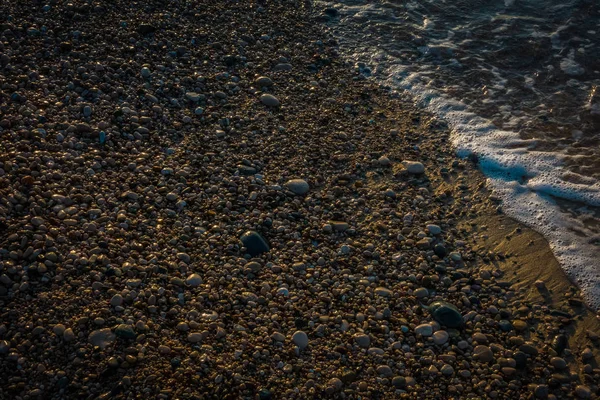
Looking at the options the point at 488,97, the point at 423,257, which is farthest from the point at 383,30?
the point at 423,257

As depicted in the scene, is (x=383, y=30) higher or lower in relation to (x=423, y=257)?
higher

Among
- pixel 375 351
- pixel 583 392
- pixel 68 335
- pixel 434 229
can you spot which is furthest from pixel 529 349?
pixel 68 335

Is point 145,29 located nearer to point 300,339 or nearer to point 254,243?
point 254,243

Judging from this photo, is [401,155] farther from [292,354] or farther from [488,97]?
[292,354]

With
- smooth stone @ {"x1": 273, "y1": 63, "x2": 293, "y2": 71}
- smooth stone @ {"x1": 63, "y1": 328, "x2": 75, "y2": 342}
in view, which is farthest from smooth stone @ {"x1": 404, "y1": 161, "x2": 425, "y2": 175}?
smooth stone @ {"x1": 63, "y1": 328, "x2": 75, "y2": 342}

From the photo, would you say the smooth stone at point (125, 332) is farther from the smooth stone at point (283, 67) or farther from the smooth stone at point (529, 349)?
the smooth stone at point (283, 67)

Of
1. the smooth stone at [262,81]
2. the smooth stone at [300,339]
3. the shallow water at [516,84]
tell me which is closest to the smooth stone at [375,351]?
the smooth stone at [300,339]

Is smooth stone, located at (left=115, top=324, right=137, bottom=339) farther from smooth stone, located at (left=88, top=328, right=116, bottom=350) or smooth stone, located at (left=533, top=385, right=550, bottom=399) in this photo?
smooth stone, located at (left=533, top=385, right=550, bottom=399)
